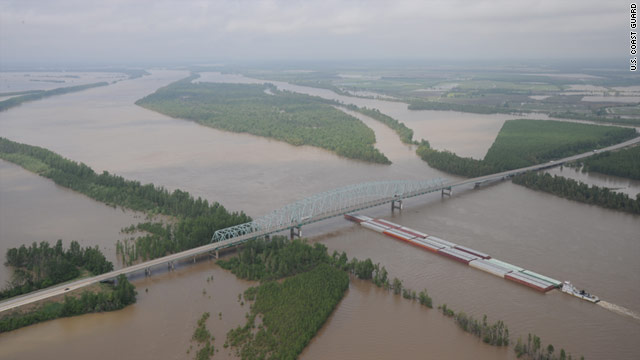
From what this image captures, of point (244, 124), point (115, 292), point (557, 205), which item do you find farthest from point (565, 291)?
point (244, 124)

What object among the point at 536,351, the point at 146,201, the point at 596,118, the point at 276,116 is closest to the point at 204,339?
the point at 536,351

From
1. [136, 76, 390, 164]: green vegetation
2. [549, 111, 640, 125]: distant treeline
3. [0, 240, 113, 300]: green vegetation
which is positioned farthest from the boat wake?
[549, 111, 640, 125]: distant treeline

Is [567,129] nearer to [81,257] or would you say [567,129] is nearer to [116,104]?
[81,257]

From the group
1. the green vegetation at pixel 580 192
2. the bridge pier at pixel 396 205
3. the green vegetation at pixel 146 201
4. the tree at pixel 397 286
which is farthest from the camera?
the bridge pier at pixel 396 205

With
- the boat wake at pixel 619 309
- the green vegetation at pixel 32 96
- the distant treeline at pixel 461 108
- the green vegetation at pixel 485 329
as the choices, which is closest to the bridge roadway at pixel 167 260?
the green vegetation at pixel 485 329

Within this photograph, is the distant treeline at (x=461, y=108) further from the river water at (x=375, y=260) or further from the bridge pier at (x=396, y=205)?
the bridge pier at (x=396, y=205)

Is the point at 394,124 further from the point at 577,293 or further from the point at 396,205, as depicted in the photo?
the point at 577,293
